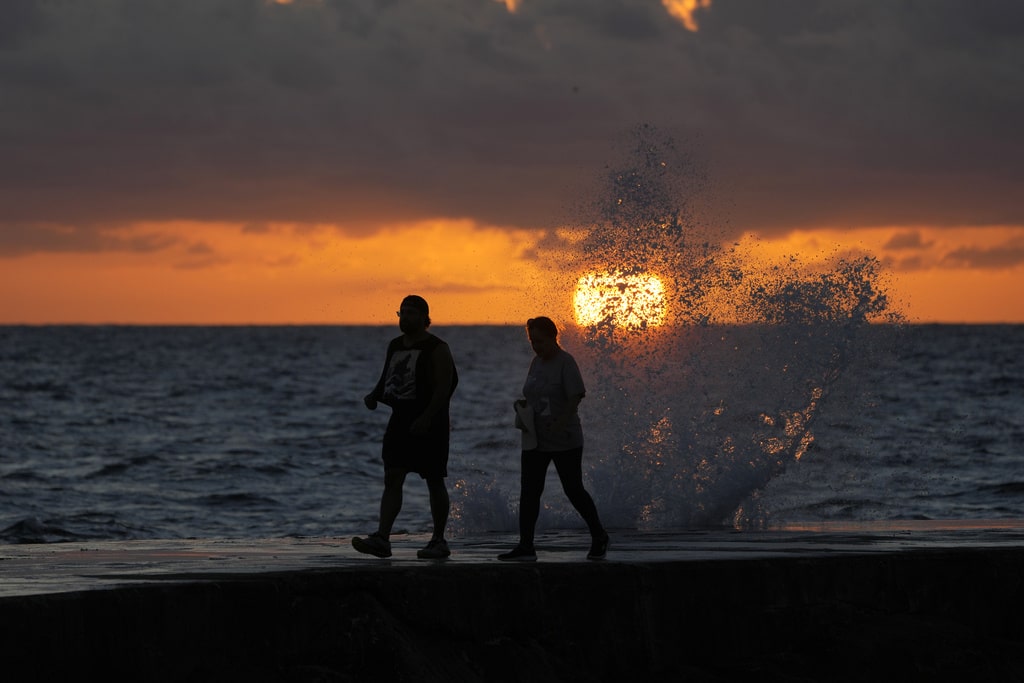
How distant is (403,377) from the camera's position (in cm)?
823

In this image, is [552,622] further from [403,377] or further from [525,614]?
[403,377]

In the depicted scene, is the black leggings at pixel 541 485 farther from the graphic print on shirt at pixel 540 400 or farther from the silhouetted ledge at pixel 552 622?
the silhouetted ledge at pixel 552 622

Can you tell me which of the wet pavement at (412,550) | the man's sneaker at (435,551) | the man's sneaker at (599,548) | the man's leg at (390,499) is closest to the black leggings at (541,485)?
the man's sneaker at (599,548)

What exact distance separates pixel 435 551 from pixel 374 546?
1.13 ft

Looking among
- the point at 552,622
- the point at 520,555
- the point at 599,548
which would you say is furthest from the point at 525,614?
the point at 599,548

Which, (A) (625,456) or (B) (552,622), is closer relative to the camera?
(B) (552,622)

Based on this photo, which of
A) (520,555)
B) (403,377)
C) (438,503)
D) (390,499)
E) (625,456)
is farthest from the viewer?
(625,456)

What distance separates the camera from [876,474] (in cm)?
2120

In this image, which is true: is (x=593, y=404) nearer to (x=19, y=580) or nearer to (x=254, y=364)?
(x=19, y=580)

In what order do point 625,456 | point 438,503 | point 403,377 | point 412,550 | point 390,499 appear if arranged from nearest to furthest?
1. point 403,377
2. point 390,499
3. point 438,503
4. point 412,550
5. point 625,456

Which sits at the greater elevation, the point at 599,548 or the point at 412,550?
the point at 599,548

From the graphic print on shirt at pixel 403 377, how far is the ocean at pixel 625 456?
3.04m

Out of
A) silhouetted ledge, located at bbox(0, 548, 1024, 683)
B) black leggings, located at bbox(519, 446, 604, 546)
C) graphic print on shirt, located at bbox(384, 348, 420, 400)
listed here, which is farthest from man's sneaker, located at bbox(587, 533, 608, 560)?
graphic print on shirt, located at bbox(384, 348, 420, 400)

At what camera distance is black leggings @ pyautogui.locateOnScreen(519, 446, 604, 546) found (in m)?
8.13
